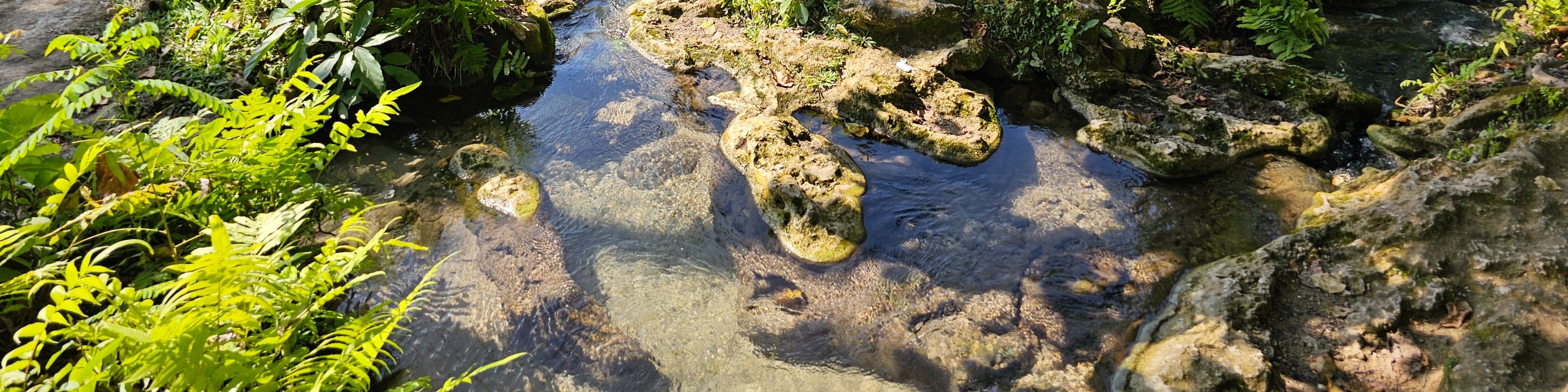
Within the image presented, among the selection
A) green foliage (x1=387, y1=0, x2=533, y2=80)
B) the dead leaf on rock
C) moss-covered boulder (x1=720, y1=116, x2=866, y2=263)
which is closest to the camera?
the dead leaf on rock

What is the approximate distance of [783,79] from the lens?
6422 mm

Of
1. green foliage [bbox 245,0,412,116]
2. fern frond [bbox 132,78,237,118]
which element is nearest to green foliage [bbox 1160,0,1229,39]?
green foliage [bbox 245,0,412,116]

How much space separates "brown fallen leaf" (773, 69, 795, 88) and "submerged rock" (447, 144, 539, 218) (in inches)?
91.9

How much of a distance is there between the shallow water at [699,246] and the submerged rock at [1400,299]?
369mm

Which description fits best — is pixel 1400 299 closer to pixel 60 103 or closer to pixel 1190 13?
pixel 1190 13

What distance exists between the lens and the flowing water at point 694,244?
11.9 feet

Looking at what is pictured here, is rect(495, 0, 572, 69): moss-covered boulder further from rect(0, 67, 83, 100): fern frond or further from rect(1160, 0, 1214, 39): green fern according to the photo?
rect(1160, 0, 1214, 39): green fern

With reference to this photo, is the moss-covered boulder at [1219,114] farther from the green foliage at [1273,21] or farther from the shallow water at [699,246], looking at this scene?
the green foliage at [1273,21]

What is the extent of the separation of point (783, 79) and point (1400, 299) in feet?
14.8

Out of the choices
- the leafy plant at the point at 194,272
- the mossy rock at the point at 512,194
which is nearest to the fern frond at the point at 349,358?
the leafy plant at the point at 194,272

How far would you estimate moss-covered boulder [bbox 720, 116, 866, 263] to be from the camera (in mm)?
4438

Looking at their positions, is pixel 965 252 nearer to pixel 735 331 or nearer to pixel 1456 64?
pixel 735 331

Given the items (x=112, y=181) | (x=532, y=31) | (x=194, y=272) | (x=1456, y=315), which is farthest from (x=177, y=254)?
(x=1456, y=315)

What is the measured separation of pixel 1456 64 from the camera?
6156 millimetres
